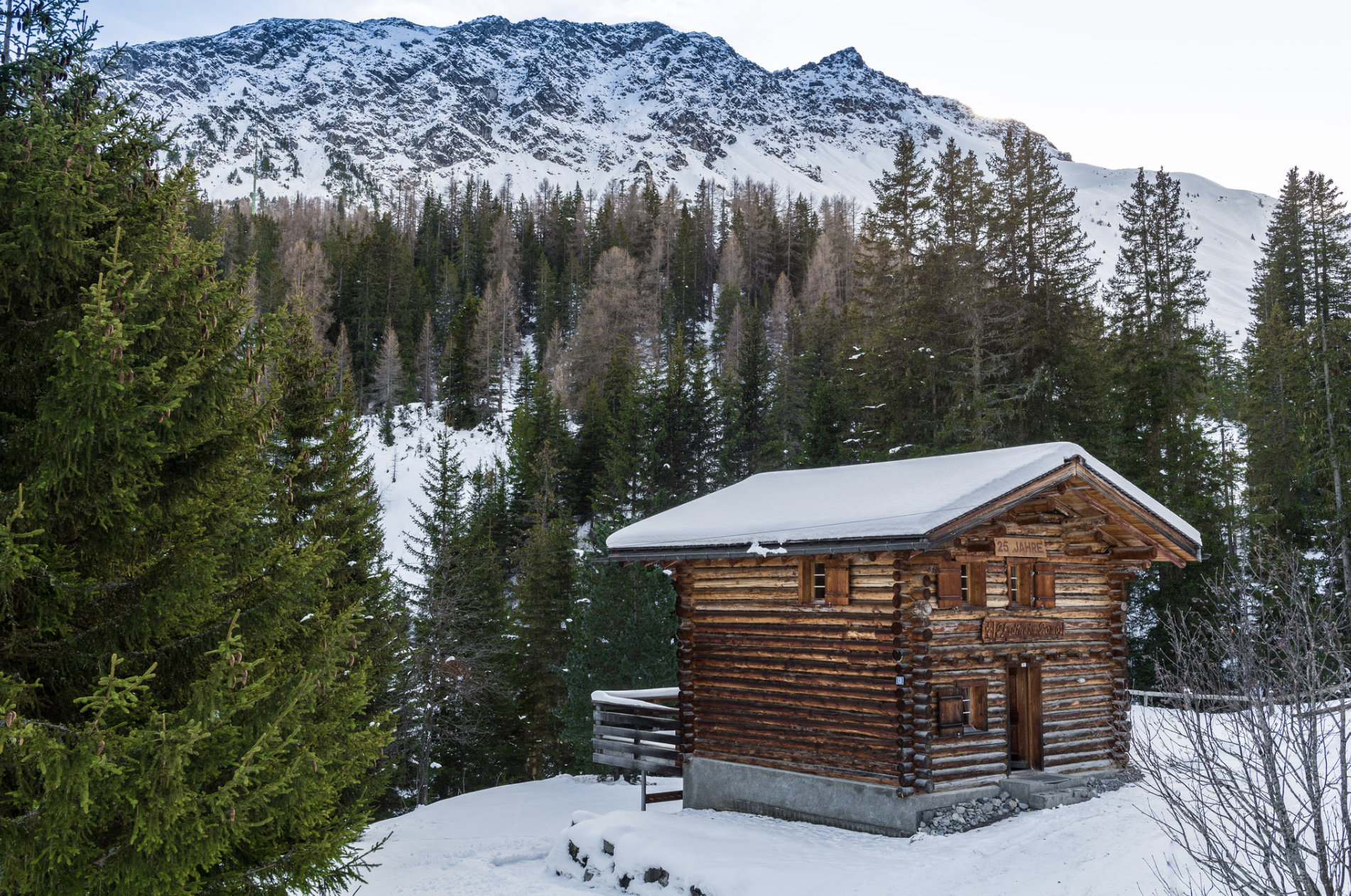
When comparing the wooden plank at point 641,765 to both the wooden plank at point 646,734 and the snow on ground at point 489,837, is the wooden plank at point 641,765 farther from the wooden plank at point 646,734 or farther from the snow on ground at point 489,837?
the snow on ground at point 489,837

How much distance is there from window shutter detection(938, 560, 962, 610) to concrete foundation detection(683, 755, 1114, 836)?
3.02 metres

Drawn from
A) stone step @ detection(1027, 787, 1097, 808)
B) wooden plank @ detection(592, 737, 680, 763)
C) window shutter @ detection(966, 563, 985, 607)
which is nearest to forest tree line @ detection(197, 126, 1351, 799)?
stone step @ detection(1027, 787, 1097, 808)

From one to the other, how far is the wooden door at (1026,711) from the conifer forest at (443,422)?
1094 cm

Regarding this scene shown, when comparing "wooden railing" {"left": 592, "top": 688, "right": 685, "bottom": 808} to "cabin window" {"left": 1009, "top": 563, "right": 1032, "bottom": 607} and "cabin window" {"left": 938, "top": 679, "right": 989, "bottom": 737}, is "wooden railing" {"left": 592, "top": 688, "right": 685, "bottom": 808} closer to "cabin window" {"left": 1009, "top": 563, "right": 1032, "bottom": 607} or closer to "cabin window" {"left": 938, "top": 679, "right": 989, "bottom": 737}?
"cabin window" {"left": 938, "top": 679, "right": 989, "bottom": 737}

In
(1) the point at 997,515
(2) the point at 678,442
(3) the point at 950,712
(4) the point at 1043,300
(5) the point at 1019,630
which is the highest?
(4) the point at 1043,300

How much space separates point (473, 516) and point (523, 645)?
10.9 metres

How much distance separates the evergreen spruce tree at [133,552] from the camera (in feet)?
19.6

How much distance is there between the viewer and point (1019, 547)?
16344 millimetres

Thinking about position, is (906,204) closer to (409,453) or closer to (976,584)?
(976,584)

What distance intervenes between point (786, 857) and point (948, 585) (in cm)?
514

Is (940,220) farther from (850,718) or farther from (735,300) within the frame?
(735,300)

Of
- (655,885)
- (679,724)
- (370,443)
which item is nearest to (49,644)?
(655,885)

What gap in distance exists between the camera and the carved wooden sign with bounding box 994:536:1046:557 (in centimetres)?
1600

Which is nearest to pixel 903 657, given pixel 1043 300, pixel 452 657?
pixel 452 657
